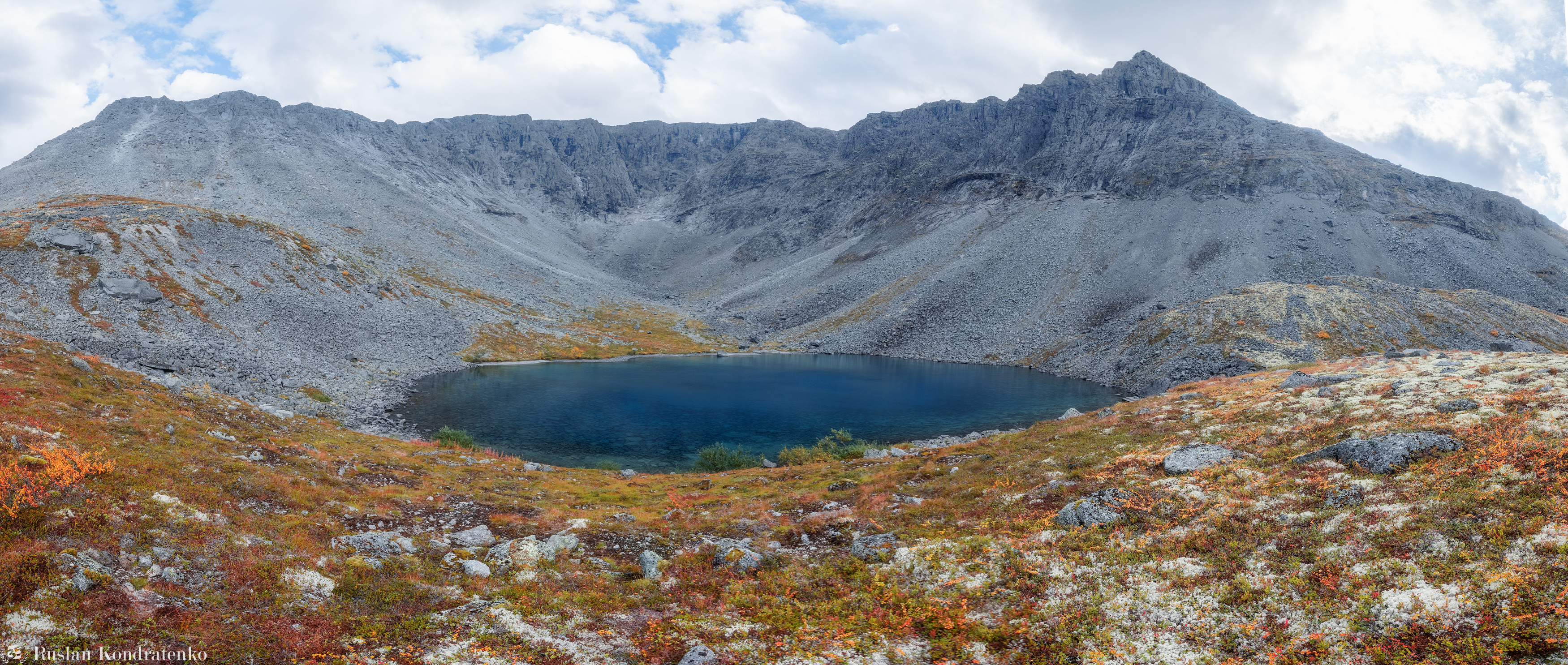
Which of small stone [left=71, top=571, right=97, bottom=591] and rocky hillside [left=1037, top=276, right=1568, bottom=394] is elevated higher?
rocky hillside [left=1037, top=276, right=1568, bottom=394]

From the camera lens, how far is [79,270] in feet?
168

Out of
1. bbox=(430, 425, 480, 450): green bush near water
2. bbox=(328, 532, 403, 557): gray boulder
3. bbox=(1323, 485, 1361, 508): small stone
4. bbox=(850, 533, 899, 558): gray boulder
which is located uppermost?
bbox=(1323, 485, 1361, 508): small stone

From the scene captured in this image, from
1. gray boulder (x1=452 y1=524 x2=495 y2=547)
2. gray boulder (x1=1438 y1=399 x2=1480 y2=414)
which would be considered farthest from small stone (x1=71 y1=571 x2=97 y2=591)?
gray boulder (x1=1438 y1=399 x2=1480 y2=414)

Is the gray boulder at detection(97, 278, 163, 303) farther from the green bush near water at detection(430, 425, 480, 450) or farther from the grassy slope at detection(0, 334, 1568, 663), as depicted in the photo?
the grassy slope at detection(0, 334, 1568, 663)

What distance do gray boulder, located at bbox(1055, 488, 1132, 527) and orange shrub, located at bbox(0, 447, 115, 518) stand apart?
2446 cm

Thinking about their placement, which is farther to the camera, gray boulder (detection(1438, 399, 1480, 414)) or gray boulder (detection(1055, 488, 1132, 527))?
gray boulder (detection(1438, 399, 1480, 414))

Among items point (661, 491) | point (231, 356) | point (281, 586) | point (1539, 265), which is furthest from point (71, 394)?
point (1539, 265)

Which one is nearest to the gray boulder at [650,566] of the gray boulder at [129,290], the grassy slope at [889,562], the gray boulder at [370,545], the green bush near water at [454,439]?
the grassy slope at [889,562]

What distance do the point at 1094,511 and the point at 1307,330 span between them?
87321 millimetres

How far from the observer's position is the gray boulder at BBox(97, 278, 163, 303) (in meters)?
50.4

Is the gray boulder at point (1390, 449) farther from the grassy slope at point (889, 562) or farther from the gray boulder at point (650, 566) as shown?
the gray boulder at point (650, 566)

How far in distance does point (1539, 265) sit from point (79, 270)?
220 metres

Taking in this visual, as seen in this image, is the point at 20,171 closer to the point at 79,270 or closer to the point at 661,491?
the point at 79,270

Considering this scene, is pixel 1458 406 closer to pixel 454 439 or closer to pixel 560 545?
pixel 560 545
